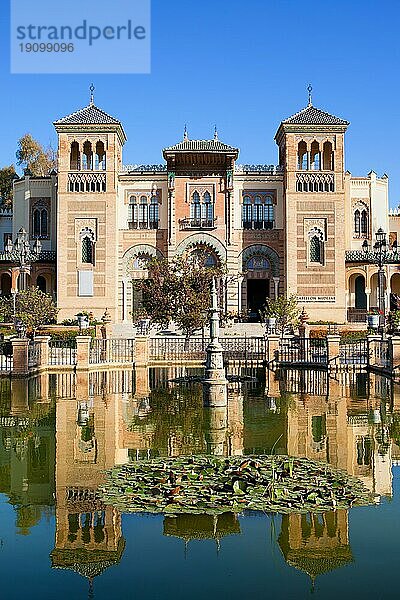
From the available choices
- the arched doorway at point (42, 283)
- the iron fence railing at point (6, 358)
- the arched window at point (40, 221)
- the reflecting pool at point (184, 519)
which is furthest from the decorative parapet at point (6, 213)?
the reflecting pool at point (184, 519)

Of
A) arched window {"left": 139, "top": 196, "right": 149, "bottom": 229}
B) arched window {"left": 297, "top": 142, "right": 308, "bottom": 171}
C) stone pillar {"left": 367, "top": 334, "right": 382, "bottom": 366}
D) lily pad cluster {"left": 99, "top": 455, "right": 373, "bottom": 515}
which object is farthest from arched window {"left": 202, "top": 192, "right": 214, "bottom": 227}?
lily pad cluster {"left": 99, "top": 455, "right": 373, "bottom": 515}

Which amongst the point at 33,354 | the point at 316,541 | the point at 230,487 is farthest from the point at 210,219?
the point at 316,541

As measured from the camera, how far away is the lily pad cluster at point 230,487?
6.45m

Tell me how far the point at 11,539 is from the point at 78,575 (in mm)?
996

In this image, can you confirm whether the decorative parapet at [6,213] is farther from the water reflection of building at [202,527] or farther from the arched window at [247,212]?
the water reflection of building at [202,527]

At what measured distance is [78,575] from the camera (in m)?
5.10

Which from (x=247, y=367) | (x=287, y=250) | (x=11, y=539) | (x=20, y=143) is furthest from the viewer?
(x=20, y=143)

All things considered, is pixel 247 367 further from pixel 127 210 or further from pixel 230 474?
pixel 127 210

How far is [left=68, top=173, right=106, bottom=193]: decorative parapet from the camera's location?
123 feet

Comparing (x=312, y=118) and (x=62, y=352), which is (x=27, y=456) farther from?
(x=312, y=118)

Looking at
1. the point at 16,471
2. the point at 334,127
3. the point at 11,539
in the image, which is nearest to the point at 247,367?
the point at 16,471

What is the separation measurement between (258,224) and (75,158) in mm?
10441

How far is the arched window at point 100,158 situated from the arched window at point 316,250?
38.2 feet

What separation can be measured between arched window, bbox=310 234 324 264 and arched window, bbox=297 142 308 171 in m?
3.76
